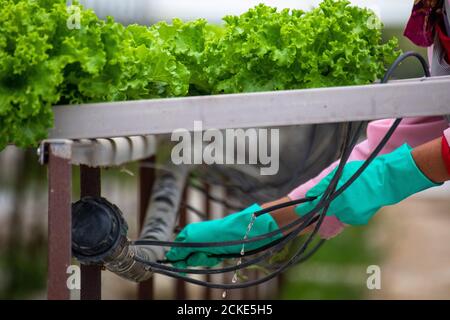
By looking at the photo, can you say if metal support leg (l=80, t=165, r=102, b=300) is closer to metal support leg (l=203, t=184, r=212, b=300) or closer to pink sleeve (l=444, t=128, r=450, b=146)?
pink sleeve (l=444, t=128, r=450, b=146)

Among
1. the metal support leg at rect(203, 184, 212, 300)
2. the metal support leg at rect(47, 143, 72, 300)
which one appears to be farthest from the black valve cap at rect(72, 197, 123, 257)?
the metal support leg at rect(203, 184, 212, 300)

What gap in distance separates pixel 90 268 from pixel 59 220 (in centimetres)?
45

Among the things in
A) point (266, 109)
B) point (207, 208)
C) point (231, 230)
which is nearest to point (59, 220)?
point (266, 109)

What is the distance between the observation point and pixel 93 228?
1.72 meters

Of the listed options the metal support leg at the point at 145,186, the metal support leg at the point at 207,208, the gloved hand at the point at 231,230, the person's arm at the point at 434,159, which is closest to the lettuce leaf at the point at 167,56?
the person's arm at the point at 434,159

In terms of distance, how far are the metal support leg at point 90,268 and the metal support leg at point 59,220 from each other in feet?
1.31

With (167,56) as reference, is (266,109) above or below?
below

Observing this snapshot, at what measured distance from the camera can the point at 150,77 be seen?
1.83 m

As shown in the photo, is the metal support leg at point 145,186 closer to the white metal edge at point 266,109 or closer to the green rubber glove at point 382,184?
the green rubber glove at point 382,184

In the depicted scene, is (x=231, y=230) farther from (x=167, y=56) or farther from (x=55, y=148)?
(x=55, y=148)

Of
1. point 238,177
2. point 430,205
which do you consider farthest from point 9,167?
point 430,205

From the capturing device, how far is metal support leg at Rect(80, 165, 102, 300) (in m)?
1.95

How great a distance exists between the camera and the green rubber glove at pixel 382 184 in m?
1.91
